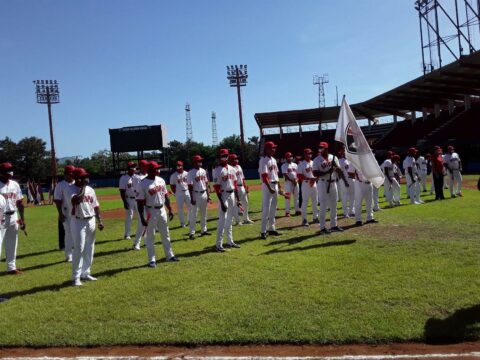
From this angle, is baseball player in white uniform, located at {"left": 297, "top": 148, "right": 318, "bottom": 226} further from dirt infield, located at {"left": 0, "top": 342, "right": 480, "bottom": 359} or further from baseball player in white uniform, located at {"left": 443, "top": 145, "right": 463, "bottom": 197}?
dirt infield, located at {"left": 0, "top": 342, "right": 480, "bottom": 359}

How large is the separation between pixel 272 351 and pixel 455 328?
6.59ft

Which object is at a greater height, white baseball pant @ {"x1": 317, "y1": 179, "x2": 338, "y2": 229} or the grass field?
white baseball pant @ {"x1": 317, "y1": 179, "x2": 338, "y2": 229}

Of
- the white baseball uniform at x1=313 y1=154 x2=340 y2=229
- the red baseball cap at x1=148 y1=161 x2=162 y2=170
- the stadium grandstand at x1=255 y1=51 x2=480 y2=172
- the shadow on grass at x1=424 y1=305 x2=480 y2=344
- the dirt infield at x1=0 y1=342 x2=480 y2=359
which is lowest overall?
the dirt infield at x1=0 y1=342 x2=480 y2=359

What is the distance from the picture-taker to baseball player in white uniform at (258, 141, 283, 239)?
1025 cm

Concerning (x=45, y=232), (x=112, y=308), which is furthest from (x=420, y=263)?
(x=45, y=232)

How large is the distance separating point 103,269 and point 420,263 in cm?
576

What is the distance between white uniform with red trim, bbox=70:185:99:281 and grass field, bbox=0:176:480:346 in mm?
382

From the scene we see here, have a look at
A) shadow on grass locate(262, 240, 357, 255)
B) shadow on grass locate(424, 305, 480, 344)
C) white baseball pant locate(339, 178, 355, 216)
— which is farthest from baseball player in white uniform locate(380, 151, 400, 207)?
shadow on grass locate(424, 305, 480, 344)

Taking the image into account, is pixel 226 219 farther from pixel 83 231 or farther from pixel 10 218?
pixel 10 218

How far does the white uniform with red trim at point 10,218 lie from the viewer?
28.2 ft

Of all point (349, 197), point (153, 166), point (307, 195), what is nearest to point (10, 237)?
point (153, 166)

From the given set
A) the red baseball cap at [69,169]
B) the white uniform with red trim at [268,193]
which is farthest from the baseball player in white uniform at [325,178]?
the red baseball cap at [69,169]

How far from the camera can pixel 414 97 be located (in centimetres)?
4494

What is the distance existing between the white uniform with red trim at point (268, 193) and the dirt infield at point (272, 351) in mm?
5773
